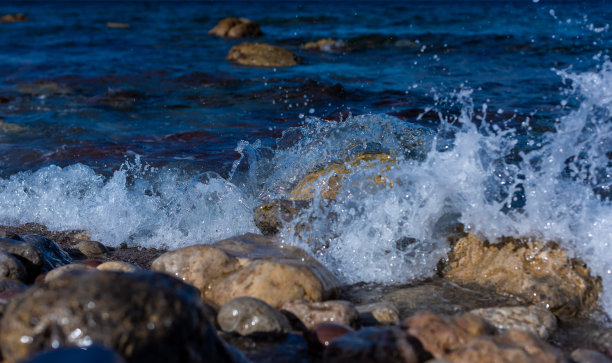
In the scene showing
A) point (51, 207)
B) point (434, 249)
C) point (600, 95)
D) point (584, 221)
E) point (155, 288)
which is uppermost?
point (600, 95)

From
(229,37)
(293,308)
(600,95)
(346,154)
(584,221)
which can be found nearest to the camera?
(293,308)

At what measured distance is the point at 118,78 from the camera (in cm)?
1130

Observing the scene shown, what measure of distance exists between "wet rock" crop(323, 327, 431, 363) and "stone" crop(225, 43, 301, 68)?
10.2m

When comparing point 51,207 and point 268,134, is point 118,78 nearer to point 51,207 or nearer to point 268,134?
point 268,134

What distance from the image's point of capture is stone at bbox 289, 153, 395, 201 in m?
4.29

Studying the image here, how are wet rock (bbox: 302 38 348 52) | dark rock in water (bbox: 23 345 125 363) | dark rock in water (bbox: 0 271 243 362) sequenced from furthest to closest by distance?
wet rock (bbox: 302 38 348 52) < dark rock in water (bbox: 0 271 243 362) < dark rock in water (bbox: 23 345 125 363)

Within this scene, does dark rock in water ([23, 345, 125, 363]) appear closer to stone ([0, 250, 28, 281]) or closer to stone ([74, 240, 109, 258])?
stone ([0, 250, 28, 281])

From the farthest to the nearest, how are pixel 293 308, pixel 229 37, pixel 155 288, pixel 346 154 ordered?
pixel 229 37, pixel 346 154, pixel 293 308, pixel 155 288

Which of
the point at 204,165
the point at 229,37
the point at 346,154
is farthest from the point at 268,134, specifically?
the point at 229,37

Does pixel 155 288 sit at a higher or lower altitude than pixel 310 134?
higher

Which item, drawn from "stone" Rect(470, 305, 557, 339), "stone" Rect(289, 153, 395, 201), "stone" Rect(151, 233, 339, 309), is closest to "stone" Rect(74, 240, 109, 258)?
"stone" Rect(151, 233, 339, 309)

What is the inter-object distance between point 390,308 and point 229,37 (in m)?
16.1

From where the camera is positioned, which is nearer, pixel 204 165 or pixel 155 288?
pixel 155 288

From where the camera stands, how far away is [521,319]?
9.74 ft
